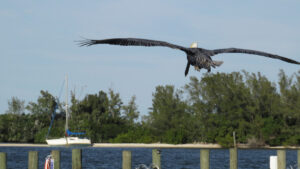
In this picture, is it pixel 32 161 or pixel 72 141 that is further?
pixel 72 141

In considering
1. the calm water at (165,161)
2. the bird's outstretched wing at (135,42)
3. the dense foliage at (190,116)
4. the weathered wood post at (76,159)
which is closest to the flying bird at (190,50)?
the bird's outstretched wing at (135,42)

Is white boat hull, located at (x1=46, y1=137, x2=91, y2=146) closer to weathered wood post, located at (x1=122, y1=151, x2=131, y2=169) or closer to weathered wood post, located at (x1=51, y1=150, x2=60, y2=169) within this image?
weathered wood post, located at (x1=51, y1=150, x2=60, y2=169)

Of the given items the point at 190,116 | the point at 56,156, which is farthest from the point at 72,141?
the point at 56,156

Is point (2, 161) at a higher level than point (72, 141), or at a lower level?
higher

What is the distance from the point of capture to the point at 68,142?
233 ft

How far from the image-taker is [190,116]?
78.4m

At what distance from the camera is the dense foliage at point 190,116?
70.1 m

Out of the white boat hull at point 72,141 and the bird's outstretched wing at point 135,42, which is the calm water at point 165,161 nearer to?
the white boat hull at point 72,141

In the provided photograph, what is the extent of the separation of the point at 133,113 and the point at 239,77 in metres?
→ 18.9

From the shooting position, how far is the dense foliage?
70.1 metres

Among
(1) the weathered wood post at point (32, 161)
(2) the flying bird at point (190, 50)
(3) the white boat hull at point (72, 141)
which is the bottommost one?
(3) the white boat hull at point (72, 141)

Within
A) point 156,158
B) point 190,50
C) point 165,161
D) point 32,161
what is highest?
point 190,50

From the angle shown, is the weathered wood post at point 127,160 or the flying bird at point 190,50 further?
the weathered wood post at point 127,160

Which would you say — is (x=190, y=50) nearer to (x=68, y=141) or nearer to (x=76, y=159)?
(x=76, y=159)
